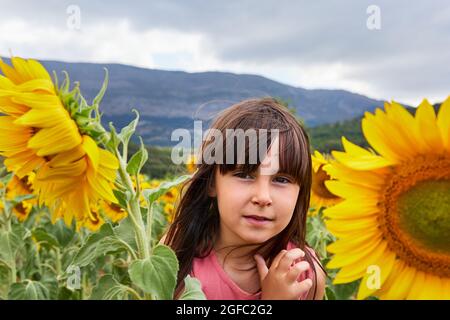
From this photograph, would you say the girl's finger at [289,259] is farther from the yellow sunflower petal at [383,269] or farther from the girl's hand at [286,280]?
the yellow sunflower petal at [383,269]

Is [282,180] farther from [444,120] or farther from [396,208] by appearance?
[444,120]

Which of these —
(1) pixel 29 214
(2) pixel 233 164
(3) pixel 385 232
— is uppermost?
(2) pixel 233 164

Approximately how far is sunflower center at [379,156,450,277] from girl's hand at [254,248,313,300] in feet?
1.11

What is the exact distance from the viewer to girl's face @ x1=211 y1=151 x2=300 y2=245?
4.40ft

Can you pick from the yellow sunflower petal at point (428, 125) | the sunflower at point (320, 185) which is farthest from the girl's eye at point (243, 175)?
the sunflower at point (320, 185)

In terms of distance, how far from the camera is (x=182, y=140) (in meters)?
1.23

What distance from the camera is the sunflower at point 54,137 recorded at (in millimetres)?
1003

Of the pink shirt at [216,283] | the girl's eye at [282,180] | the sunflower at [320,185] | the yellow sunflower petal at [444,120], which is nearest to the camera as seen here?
the yellow sunflower petal at [444,120]

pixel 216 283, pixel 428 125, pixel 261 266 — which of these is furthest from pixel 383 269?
pixel 216 283

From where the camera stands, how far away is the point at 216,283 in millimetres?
1577

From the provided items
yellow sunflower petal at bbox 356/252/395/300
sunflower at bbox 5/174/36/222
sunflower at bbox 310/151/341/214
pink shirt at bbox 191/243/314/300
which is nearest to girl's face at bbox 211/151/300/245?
pink shirt at bbox 191/243/314/300
